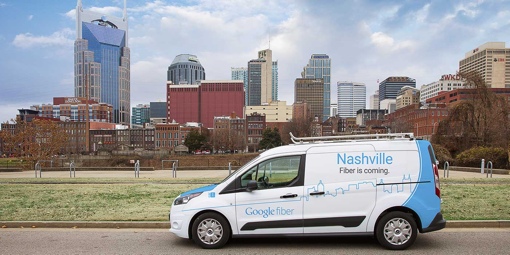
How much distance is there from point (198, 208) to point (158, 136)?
15262 cm

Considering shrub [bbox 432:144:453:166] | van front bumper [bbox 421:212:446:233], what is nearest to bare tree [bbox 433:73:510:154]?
shrub [bbox 432:144:453:166]

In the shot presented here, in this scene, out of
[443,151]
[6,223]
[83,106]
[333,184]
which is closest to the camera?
[333,184]

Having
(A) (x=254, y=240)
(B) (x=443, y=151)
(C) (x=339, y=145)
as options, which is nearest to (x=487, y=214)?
(C) (x=339, y=145)

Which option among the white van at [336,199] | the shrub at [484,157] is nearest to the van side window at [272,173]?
the white van at [336,199]

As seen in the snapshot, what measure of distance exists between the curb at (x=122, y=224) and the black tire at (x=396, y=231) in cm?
260

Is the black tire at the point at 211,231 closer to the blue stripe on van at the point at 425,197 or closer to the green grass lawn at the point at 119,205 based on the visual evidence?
the green grass lawn at the point at 119,205

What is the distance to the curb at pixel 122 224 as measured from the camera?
9555 mm

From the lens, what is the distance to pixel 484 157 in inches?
1385

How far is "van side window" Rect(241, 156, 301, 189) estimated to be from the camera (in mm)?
7871

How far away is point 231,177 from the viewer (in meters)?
8.00

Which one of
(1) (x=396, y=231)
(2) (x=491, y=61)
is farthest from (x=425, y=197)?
(2) (x=491, y=61)

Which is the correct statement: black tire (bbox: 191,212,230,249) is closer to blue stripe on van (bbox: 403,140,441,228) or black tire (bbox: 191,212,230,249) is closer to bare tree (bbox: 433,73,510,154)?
blue stripe on van (bbox: 403,140,441,228)

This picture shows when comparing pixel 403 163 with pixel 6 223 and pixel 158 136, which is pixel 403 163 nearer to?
pixel 6 223

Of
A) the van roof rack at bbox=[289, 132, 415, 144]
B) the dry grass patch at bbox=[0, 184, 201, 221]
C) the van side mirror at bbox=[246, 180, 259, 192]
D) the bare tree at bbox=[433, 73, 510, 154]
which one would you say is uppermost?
the bare tree at bbox=[433, 73, 510, 154]
